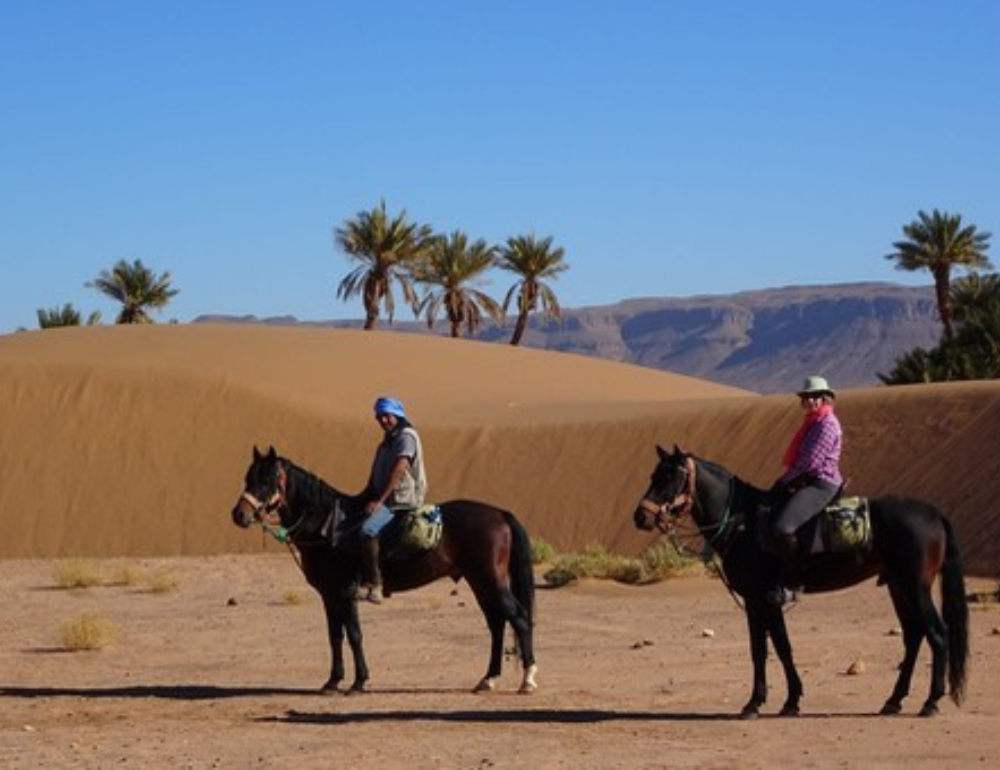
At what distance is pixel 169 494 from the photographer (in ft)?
152

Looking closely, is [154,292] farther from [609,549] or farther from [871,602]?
[871,602]

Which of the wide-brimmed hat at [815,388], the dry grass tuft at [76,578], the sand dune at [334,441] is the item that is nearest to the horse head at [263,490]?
the wide-brimmed hat at [815,388]

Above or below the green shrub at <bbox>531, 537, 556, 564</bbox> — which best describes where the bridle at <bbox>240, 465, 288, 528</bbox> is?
above

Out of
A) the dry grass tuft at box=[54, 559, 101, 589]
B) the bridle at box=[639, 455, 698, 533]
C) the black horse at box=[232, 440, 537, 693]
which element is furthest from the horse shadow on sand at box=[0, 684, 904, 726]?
the dry grass tuft at box=[54, 559, 101, 589]

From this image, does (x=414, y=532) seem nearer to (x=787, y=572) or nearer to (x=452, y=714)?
(x=452, y=714)

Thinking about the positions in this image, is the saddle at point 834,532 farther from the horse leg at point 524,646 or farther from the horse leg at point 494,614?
the horse leg at point 494,614

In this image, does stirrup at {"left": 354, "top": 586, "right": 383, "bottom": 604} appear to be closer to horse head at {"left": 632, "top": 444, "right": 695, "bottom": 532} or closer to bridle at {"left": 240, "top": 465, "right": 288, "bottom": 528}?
bridle at {"left": 240, "top": 465, "right": 288, "bottom": 528}

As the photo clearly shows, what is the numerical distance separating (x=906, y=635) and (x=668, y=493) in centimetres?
211

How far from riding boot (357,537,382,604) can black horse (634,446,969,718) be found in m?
2.80

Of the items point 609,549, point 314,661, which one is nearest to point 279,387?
point 609,549

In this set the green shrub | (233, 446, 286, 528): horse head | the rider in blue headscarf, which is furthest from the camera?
the green shrub

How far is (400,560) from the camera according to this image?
16.4 meters

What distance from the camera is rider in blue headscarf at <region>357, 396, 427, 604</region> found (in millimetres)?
16094

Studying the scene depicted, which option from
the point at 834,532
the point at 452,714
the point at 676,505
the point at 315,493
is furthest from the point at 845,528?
the point at 315,493
